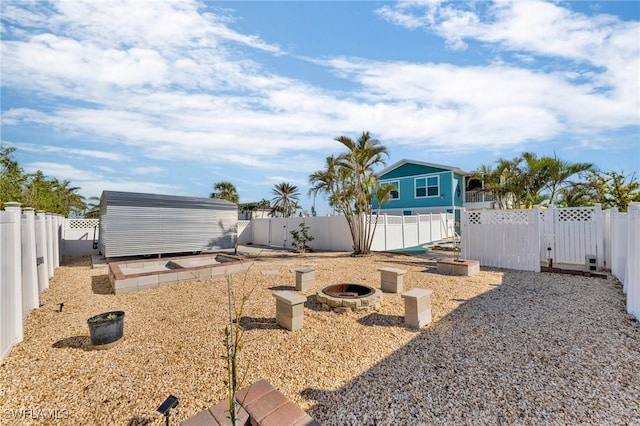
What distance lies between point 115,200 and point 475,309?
11.4 metres

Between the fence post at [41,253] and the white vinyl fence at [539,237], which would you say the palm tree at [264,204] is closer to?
the fence post at [41,253]

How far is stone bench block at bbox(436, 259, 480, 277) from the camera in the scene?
730 cm

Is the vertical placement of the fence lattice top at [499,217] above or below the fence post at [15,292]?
above

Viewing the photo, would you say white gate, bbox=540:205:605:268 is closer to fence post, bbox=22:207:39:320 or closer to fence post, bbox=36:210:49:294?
fence post, bbox=22:207:39:320

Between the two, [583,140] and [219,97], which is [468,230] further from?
[219,97]

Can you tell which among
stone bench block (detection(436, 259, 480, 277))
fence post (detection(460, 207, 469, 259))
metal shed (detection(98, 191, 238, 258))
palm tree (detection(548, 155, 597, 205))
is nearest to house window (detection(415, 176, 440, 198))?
palm tree (detection(548, 155, 597, 205))

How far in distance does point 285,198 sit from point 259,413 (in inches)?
1103

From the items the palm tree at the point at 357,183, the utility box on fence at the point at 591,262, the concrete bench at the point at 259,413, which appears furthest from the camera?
the palm tree at the point at 357,183

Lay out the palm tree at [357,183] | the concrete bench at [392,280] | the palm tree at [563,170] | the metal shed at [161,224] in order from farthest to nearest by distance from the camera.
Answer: the palm tree at [357,183]
the palm tree at [563,170]
the metal shed at [161,224]
the concrete bench at [392,280]

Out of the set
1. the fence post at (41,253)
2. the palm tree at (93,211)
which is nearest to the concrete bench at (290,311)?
the fence post at (41,253)

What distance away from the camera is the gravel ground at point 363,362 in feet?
7.62

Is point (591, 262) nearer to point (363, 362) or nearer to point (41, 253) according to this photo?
point (363, 362)

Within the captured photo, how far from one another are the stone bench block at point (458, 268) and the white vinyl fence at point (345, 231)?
17.5 feet

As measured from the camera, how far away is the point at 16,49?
18.3 ft
